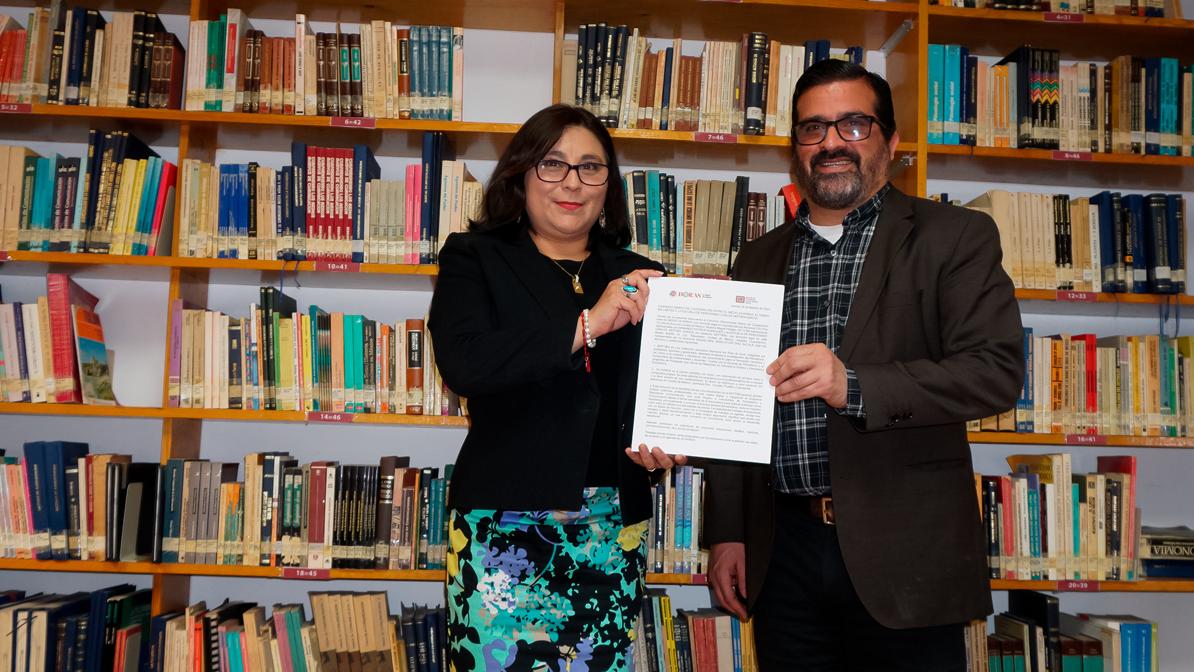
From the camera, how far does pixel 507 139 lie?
3.23 m

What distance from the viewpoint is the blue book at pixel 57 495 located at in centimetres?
296

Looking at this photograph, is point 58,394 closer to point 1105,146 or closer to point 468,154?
point 468,154

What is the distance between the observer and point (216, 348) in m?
3.07

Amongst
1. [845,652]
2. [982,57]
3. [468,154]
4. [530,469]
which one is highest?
[982,57]

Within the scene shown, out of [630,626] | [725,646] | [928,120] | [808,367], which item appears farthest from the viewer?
[928,120]

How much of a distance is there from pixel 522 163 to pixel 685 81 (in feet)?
4.30

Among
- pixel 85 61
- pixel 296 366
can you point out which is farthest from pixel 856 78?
pixel 85 61

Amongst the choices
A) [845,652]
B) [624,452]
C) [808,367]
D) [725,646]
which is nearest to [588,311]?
[624,452]

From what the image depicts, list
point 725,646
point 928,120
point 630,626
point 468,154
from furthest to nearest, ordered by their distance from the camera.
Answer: point 468,154 → point 928,120 → point 725,646 → point 630,626

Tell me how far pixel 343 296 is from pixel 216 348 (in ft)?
1.89

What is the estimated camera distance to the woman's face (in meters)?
2.11

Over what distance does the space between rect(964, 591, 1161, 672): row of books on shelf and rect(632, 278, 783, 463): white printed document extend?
176cm

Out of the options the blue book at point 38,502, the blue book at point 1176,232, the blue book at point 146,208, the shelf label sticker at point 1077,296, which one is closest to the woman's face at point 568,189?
the blue book at point 146,208

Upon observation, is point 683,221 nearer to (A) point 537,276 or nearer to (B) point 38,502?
(A) point 537,276
